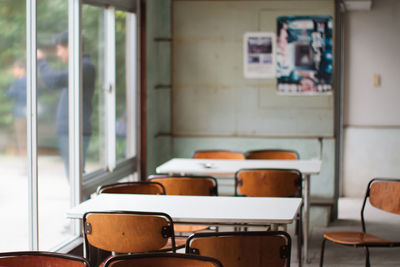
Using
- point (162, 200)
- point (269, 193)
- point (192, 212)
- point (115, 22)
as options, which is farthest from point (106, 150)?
point (192, 212)

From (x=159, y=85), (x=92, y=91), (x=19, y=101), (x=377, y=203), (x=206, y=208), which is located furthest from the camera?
(x=159, y=85)

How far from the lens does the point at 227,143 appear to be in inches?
305

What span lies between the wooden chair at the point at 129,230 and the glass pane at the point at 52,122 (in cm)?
146

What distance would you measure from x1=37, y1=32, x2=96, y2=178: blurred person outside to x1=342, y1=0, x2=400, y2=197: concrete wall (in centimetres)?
450

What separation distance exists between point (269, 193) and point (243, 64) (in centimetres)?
280

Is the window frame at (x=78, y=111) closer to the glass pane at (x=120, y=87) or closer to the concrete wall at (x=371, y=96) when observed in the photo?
the glass pane at (x=120, y=87)

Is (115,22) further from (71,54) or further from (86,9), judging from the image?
(71,54)

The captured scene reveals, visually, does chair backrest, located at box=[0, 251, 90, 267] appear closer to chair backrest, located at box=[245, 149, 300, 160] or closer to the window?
the window

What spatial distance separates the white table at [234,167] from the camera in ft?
17.9

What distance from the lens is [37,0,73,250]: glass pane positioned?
491 centimetres

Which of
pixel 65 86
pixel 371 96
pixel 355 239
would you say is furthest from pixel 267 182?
pixel 371 96

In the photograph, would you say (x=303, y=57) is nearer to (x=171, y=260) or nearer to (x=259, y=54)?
(x=259, y=54)

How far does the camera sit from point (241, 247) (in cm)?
304

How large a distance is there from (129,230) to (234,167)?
89.0 inches
